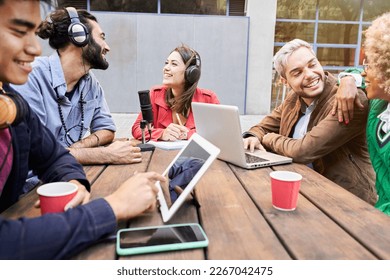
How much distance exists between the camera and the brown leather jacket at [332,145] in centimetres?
214

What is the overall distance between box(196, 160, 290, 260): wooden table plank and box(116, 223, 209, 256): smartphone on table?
5 centimetres

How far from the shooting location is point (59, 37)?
249 centimetres

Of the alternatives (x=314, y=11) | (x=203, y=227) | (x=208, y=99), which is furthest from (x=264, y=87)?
(x=203, y=227)

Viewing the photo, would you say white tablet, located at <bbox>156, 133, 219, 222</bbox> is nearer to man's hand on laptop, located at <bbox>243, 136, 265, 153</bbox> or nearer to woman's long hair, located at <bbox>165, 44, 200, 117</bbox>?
man's hand on laptop, located at <bbox>243, 136, 265, 153</bbox>

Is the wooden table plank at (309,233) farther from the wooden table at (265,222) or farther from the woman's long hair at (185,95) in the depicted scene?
the woman's long hair at (185,95)

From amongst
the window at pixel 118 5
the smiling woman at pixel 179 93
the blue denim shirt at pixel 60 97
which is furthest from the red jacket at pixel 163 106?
the window at pixel 118 5

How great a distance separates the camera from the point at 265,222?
126cm

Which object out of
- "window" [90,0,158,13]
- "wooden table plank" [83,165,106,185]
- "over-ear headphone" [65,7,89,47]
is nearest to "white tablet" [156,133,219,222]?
"wooden table plank" [83,165,106,185]

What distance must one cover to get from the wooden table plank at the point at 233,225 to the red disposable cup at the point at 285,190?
0.10m

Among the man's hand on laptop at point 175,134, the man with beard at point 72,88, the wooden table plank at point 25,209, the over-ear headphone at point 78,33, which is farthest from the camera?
the man's hand on laptop at point 175,134

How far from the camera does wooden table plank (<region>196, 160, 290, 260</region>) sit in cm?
106

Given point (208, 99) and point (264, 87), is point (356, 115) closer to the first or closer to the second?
point (208, 99)
